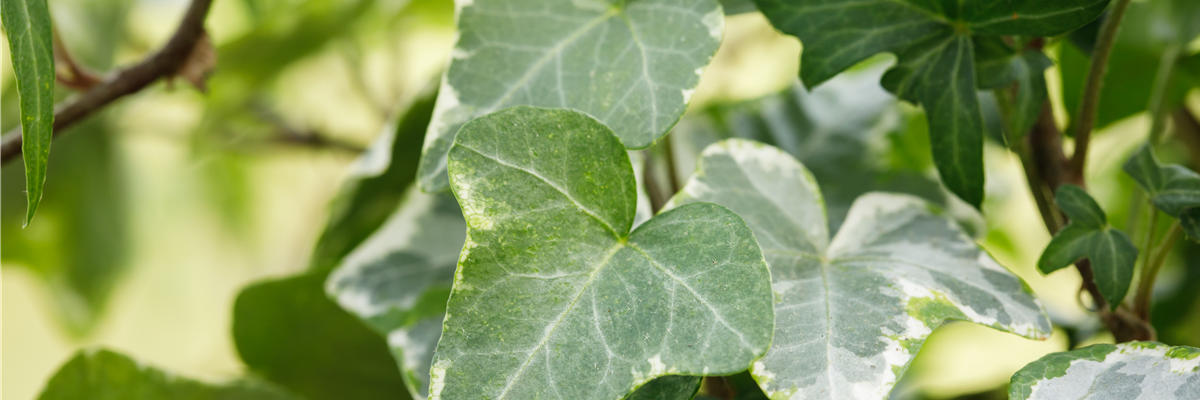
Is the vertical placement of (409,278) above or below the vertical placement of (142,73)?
below

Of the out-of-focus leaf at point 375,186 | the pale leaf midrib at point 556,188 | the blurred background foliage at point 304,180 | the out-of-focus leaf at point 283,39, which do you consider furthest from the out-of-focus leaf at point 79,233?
the pale leaf midrib at point 556,188

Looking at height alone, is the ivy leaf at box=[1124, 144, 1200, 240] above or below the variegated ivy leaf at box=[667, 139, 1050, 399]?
above

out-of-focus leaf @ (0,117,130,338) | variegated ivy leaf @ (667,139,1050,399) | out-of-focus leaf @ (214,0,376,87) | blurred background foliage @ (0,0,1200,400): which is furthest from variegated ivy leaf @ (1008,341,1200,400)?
out-of-focus leaf @ (0,117,130,338)

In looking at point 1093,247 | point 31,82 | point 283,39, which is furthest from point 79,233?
point 1093,247

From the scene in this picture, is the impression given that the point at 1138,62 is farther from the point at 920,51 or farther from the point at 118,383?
the point at 118,383

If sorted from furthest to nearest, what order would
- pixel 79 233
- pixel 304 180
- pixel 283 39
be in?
pixel 304 180 < pixel 79 233 < pixel 283 39

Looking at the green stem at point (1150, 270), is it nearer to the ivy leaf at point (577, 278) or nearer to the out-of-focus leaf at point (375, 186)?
the ivy leaf at point (577, 278)

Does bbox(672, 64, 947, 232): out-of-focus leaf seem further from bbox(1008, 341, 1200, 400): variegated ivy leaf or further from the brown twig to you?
the brown twig

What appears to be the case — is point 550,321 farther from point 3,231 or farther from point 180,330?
point 180,330
